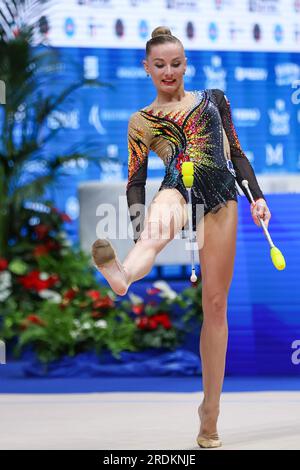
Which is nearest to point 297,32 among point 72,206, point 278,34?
point 278,34

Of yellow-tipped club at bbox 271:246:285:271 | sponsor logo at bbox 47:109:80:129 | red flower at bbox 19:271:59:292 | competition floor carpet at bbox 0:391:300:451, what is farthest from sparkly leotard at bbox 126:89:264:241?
sponsor logo at bbox 47:109:80:129

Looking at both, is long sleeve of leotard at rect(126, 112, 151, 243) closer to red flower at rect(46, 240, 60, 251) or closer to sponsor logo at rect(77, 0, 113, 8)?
red flower at rect(46, 240, 60, 251)

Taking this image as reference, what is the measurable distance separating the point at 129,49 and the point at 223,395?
4.49 metres

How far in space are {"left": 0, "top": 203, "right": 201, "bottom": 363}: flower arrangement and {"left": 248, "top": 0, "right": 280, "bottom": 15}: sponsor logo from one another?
2.66m

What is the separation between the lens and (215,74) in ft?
33.4

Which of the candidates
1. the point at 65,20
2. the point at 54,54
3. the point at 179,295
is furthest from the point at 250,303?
the point at 65,20

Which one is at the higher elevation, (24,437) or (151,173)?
(151,173)

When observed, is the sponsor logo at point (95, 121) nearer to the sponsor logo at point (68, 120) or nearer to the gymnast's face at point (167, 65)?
the sponsor logo at point (68, 120)

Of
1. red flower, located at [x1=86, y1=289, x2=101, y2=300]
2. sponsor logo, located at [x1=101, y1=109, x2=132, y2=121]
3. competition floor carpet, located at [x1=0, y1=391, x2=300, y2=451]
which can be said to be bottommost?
competition floor carpet, located at [x1=0, y1=391, x2=300, y2=451]

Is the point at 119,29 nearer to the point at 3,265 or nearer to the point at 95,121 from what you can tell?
the point at 95,121

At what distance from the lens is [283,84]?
1034 cm

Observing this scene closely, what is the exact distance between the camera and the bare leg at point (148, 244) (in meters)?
3.71

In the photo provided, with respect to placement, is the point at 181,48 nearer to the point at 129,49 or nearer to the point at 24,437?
the point at 24,437

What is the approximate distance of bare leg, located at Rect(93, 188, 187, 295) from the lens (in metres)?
3.71
